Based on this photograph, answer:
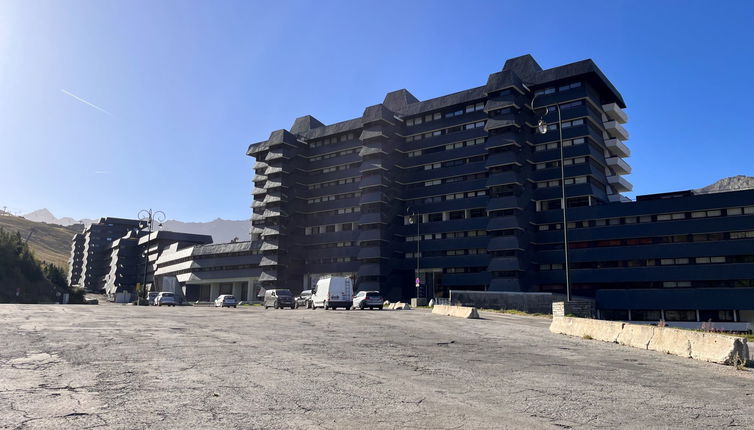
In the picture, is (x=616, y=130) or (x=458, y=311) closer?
(x=458, y=311)

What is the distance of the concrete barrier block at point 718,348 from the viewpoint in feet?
33.1

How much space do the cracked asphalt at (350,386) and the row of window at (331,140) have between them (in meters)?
83.0

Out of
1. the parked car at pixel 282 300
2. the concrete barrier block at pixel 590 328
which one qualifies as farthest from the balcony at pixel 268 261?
the concrete barrier block at pixel 590 328

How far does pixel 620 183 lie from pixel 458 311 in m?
61.2

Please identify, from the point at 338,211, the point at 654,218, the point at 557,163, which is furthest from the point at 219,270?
the point at 654,218

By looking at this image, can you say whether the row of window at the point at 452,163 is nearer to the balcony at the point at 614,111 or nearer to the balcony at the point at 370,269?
the balcony at the point at 370,269

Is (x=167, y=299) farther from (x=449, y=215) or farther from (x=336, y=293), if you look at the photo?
(x=449, y=215)

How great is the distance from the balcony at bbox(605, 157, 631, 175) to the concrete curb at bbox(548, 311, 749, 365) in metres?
67.4

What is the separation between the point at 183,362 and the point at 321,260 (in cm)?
8273

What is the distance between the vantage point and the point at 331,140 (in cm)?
9688

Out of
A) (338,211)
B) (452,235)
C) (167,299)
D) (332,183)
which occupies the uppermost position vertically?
(332,183)

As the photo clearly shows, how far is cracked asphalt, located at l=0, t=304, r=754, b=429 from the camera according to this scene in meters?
5.75

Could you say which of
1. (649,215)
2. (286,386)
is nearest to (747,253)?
(649,215)

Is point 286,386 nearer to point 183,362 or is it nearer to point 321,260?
point 183,362
